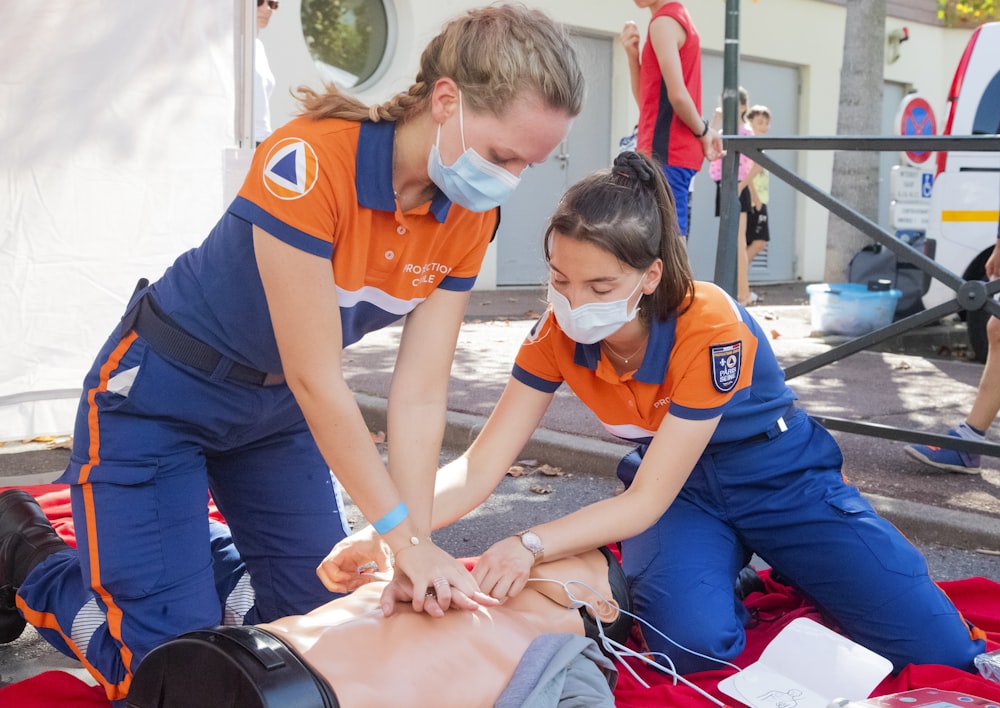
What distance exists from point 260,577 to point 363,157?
3.66 ft

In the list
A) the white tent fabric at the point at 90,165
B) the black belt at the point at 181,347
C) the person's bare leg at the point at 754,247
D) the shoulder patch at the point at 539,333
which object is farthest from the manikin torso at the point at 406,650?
the person's bare leg at the point at 754,247

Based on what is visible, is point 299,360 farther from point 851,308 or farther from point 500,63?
point 851,308

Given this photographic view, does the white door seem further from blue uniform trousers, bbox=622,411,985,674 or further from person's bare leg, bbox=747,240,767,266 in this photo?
blue uniform trousers, bbox=622,411,985,674

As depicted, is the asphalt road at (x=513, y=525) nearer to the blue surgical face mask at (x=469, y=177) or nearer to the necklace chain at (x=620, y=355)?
Answer: the necklace chain at (x=620, y=355)

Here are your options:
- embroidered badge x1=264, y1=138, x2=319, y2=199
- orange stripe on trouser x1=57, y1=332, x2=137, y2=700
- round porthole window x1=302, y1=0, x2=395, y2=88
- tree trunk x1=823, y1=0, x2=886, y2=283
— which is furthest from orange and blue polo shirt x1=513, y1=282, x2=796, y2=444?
round porthole window x1=302, y1=0, x2=395, y2=88

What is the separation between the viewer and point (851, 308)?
25.1ft

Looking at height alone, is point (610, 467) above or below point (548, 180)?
below

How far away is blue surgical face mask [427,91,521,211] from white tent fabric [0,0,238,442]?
2696 mm

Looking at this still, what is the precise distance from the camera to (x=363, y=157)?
6.82 feet

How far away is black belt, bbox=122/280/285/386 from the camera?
225 cm

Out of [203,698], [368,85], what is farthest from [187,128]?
[368,85]

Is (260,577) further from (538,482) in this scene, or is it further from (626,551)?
(538,482)

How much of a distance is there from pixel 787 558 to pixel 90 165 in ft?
10.3

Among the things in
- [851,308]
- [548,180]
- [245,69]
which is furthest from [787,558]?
[548,180]
